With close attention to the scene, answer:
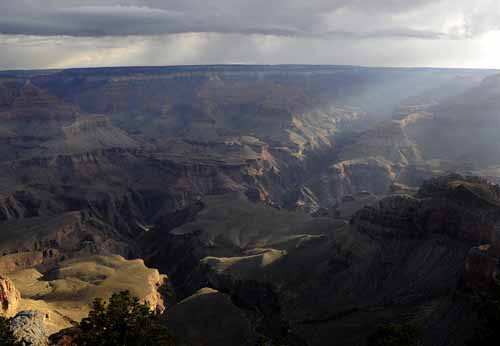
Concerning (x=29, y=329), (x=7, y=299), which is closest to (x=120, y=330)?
(x=29, y=329)

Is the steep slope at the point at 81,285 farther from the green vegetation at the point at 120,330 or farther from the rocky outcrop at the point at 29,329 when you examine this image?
the green vegetation at the point at 120,330

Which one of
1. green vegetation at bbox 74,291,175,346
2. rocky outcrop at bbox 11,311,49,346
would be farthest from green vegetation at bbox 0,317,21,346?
rocky outcrop at bbox 11,311,49,346

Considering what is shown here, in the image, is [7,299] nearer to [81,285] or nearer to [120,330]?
[81,285]

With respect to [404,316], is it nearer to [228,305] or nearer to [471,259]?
[471,259]

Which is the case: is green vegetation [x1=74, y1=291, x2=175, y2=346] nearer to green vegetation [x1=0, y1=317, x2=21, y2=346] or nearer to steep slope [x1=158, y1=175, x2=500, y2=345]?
green vegetation [x1=0, y1=317, x2=21, y2=346]

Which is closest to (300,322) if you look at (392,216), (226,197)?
(392,216)

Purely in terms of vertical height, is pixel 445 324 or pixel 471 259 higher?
pixel 471 259
